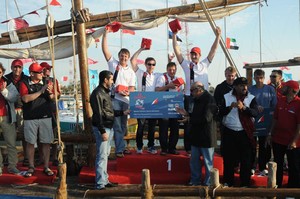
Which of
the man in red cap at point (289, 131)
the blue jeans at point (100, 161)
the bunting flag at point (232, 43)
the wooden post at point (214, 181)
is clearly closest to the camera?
the wooden post at point (214, 181)

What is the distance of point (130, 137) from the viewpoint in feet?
25.1

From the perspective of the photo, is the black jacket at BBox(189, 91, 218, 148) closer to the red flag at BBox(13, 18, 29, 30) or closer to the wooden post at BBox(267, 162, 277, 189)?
the wooden post at BBox(267, 162, 277, 189)

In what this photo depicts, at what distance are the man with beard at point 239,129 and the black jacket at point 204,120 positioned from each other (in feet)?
0.73

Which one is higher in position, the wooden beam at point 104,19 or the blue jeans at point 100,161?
the wooden beam at point 104,19

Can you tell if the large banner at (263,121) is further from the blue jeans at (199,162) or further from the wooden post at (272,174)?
the wooden post at (272,174)

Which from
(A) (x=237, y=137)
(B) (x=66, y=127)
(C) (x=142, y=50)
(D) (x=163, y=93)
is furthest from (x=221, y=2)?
(B) (x=66, y=127)

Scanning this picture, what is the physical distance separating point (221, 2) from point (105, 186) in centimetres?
521

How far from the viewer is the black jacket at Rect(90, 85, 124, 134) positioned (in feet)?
16.6

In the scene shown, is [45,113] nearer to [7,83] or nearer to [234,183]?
[7,83]

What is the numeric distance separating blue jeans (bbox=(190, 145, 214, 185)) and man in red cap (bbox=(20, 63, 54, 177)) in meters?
2.30

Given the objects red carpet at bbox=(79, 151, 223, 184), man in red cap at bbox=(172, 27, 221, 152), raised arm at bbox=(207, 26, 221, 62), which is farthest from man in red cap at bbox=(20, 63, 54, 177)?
raised arm at bbox=(207, 26, 221, 62)

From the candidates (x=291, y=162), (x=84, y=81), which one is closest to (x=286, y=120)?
(x=291, y=162)

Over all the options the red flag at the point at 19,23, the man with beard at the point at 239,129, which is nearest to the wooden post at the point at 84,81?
the red flag at the point at 19,23

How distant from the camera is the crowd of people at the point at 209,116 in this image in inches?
200
